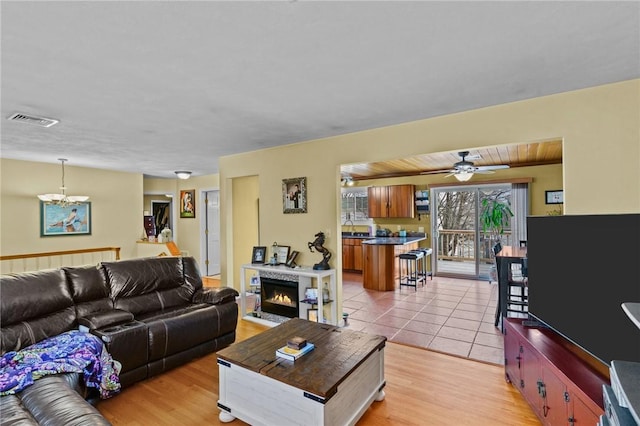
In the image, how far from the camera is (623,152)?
8.05 ft

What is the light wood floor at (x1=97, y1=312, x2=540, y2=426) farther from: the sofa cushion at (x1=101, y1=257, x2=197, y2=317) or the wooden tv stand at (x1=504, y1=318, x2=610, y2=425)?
the sofa cushion at (x1=101, y1=257, x2=197, y2=317)

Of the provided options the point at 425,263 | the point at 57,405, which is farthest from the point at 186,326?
the point at 425,263

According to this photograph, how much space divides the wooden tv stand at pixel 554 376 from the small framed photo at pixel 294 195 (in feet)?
9.13

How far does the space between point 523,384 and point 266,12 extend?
9.96ft

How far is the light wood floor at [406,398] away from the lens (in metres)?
2.22

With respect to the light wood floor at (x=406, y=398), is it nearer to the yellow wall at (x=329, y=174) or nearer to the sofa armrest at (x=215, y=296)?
the sofa armrest at (x=215, y=296)

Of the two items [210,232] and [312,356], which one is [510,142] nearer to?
[312,356]

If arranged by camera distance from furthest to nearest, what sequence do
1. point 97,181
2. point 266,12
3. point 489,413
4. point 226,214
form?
point 97,181, point 226,214, point 489,413, point 266,12

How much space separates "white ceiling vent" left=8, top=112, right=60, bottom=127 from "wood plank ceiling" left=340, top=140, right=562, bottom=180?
11.0 ft

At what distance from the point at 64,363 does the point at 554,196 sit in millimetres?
7512

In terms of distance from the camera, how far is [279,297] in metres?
4.34

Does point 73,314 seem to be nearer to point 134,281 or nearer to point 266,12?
point 134,281

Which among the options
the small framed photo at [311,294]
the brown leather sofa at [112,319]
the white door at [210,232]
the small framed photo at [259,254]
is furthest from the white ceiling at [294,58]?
the white door at [210,232]

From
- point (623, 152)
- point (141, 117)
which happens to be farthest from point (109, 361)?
point (623, 152)
